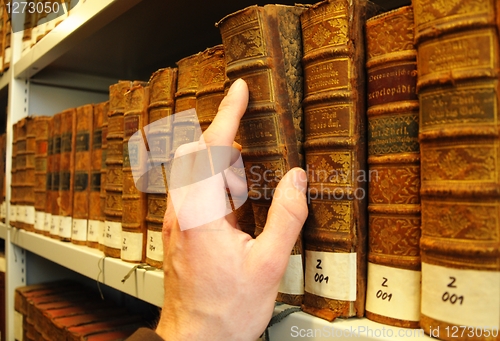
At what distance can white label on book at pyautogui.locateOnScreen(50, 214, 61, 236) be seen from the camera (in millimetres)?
1054

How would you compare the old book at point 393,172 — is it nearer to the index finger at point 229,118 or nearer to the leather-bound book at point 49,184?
the index finger at point 229,118

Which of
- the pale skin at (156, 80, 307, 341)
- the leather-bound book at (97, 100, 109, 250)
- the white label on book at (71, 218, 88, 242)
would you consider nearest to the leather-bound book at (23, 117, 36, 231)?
the white label on book at (71, 218, 88, 242)

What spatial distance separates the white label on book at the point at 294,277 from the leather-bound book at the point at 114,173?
43 centimetres

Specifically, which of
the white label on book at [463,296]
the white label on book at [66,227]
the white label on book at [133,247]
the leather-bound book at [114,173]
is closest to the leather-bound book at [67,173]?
the white label on book at [66,227]

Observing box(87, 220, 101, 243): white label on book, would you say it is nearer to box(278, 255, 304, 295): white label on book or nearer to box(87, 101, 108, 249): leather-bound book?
box(87, 101, 108, 249): leather-bound book

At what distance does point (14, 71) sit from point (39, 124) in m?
0.24

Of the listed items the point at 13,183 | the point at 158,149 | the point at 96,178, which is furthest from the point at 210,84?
the point at 13,183

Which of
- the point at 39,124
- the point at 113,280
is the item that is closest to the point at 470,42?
the point at 113,280

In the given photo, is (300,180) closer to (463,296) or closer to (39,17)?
(463,296)

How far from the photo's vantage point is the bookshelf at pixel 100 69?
717mm

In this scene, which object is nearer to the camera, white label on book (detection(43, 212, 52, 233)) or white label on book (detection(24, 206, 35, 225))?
white label on book (detection(43, 212, 52, 233))

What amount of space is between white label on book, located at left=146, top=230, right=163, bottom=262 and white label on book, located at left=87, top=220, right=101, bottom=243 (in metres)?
0.25

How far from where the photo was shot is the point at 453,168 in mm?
376

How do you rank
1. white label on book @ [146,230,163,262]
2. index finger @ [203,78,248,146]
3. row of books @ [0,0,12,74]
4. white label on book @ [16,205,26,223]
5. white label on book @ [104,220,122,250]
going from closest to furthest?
index finger @ [203,78,248,146], white label on book @ [146,230,163,262], white label on book @ [104,220,122,250], white label on book @ [16,205,26,223], row of books @ [0,0,12,74]
